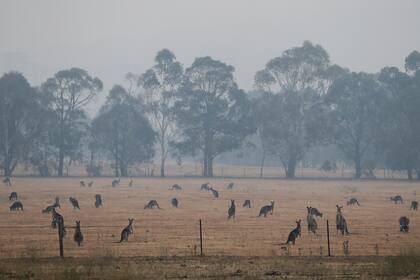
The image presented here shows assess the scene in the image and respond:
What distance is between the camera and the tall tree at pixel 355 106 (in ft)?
320

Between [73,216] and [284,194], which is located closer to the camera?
[73,216]

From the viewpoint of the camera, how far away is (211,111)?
Result: 3994 inches

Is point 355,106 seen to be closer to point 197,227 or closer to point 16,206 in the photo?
point 16,206

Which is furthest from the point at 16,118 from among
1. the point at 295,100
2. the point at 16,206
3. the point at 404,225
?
the point at 404,225

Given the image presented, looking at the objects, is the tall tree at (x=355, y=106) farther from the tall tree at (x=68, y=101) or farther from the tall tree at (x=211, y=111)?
the tall tree at (x=68, y=101)

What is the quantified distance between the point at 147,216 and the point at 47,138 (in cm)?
6664

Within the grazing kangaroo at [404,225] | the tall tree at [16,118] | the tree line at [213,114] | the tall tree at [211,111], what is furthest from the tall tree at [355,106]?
the grazing kangaroo at [404,225]

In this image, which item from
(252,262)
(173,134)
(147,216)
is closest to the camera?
(252,262)

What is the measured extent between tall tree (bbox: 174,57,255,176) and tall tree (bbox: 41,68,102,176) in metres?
14.9

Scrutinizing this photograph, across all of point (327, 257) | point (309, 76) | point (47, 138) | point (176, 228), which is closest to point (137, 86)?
point (47, 138)

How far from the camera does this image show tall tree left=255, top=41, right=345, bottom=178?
321ft

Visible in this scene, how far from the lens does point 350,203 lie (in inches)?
1907

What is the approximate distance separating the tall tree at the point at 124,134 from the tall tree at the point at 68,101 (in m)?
3.29

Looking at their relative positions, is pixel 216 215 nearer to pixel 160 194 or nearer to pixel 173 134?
pixel 160 194
